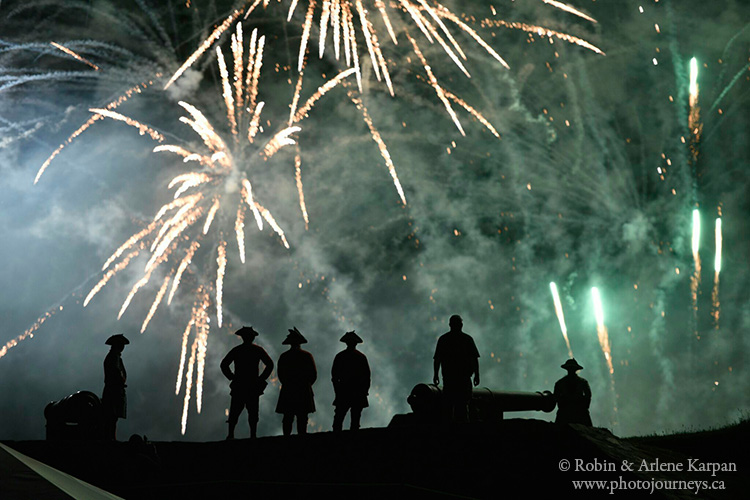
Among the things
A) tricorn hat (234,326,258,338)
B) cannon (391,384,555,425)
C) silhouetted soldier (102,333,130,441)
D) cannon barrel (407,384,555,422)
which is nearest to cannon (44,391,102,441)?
silhouetted soldier (102,333,130,441)

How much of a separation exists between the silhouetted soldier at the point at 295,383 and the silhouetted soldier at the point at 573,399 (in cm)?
464

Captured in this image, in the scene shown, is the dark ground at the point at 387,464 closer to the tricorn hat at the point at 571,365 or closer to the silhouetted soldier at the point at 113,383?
the silhouetted soldier at the point at 113,383

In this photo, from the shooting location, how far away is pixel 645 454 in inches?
358

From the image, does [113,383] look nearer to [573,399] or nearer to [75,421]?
[75,421]

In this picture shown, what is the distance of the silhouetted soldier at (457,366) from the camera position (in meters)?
→ 10.4

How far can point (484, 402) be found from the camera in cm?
1377

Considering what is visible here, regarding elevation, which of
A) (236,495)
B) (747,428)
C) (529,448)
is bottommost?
(236,495)

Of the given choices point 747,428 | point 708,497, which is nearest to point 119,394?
point 708,497

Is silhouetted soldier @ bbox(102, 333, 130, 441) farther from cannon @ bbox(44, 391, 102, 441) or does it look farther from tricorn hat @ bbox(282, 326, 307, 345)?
tricorn hat @ bbox(282, 326, 307, 345)

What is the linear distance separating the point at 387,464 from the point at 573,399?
506cm

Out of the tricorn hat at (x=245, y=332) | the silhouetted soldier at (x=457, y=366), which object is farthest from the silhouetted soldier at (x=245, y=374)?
the silhouetted soldier at (x=457, y=366)

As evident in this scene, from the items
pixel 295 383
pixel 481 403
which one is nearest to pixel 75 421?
pixel 295 383

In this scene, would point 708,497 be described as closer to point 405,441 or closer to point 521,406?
point 405,441

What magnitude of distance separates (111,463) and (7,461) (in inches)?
215
